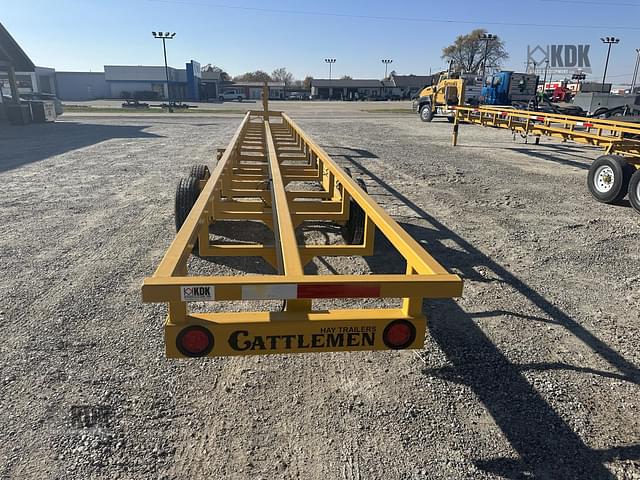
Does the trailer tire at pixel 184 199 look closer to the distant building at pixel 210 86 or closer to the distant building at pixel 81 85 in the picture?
the distant building at pixel 210 86

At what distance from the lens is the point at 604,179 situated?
25.2ft

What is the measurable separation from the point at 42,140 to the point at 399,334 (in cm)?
1666

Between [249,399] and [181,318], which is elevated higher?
[181,318]

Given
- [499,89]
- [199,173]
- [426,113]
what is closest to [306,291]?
[199,173]

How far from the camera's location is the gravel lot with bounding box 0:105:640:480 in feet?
7.30

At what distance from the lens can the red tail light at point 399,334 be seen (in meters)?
2.17

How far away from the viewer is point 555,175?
995 cm

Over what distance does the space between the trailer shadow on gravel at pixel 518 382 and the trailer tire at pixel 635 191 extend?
373 centimetres

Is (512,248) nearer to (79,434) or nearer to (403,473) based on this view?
(403,473)

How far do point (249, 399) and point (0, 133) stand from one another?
19.0m

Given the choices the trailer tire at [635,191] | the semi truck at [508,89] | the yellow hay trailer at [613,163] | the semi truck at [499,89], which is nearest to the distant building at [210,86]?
the semi truck at [499,89]

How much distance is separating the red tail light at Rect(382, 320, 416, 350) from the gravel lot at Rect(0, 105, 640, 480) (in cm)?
57

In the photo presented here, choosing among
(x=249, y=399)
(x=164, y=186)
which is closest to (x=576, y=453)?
(x=249, y=399)

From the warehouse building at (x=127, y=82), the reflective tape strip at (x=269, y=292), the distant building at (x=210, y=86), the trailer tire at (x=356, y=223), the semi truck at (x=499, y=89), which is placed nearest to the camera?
the reflective tape strip at (x=269, y=292)
